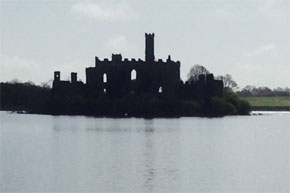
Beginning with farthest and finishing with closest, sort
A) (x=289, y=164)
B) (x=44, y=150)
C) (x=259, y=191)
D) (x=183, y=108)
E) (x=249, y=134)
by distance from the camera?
(x=183, y=108) → (x=249, y=134) → (x=44, y=150) → (x=289, y=164) → (x=259, y=191)

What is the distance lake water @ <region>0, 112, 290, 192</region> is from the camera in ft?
86.1

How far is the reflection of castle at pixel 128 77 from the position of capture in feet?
289

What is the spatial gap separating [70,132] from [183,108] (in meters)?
31.8

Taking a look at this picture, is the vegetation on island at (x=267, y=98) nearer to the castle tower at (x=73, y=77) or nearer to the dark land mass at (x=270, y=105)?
the dark land mass at (x=270, y=105)

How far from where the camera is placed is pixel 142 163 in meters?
32.7

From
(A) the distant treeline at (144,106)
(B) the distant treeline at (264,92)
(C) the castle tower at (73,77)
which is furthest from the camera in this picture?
(B) the distant treeline at (264,92)

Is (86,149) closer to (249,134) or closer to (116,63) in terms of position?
(249,134)

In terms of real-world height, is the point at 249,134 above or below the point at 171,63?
below

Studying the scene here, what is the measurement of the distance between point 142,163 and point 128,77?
188 ft

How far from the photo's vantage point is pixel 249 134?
5500 centimetres

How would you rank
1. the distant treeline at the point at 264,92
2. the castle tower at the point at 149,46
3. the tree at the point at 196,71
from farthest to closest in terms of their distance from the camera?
the distant treeline at the point at 264,92
the tree at the point at 196,71
the castle tower at the point at 149,46

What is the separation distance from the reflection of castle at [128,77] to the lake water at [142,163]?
36672 mm

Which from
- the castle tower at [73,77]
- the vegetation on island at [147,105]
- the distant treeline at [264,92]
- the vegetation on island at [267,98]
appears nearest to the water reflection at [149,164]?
the vegetation on island at [147,105]

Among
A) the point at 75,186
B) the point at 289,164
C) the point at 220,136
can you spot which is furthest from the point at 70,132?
the point at 75,186
